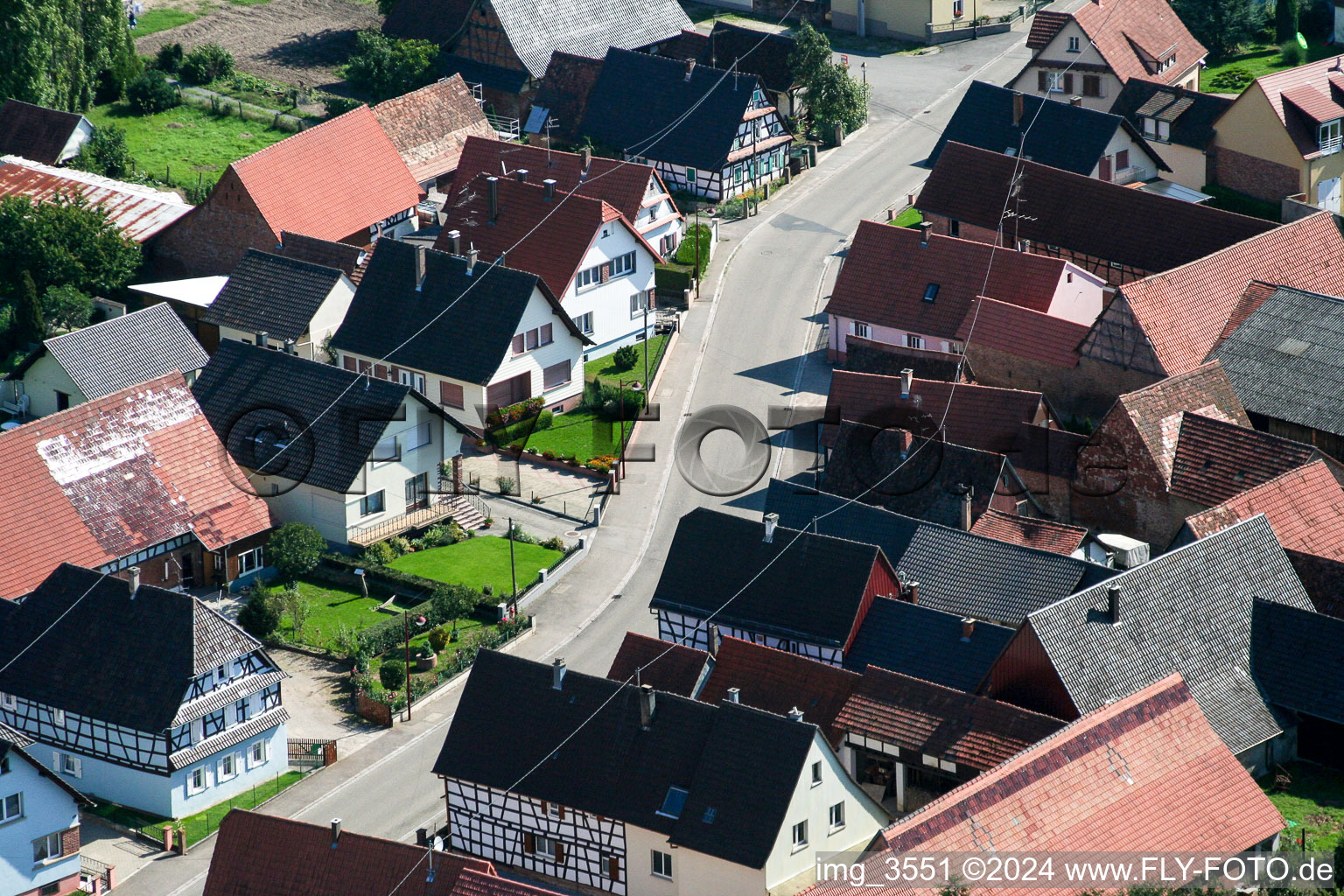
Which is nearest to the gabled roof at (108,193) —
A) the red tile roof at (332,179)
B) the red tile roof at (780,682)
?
the red tile roof at (332,179)

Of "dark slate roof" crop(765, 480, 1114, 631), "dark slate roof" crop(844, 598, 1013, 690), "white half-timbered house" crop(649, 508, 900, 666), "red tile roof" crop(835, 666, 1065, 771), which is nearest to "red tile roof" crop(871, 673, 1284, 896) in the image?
"red tile roof" crop(835, 666, 1065, 771)

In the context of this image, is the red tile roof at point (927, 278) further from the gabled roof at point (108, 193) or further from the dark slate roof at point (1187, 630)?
the gabled roof at point (108, 193)

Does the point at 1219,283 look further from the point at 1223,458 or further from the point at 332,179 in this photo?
the point at 332,179

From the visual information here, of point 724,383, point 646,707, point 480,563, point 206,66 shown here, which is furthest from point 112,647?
point 206,66

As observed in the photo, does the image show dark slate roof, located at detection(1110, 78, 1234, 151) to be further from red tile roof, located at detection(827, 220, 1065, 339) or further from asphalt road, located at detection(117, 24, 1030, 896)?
red tile roof, located at detection(827, 220, 1065, 339)

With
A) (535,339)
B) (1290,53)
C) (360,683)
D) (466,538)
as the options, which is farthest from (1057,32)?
(360,683)
